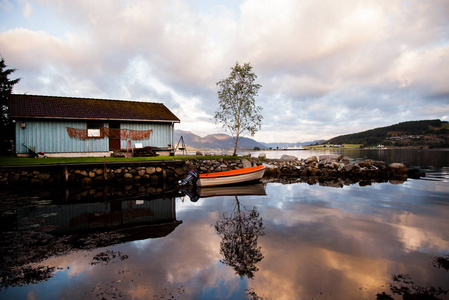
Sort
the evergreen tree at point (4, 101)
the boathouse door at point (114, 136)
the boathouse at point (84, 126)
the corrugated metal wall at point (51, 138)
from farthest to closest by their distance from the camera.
→ the evergreen tree at point (4, 101)
the boathouse door at point (114, 136)
the boathouse at point (84, 126)
the corrugated metal wall at point (51, 138)

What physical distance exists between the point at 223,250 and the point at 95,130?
21.1 m

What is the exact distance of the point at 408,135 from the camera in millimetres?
145750

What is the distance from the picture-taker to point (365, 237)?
677 cm

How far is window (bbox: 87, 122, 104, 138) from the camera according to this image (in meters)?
22.2

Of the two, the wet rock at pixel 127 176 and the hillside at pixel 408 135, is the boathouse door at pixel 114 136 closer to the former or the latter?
the wet rock at pixel 127 176

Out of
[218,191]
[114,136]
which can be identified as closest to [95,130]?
[114,136]

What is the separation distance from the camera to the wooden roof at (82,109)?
20.7m

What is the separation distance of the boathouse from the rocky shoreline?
5382 millimetres

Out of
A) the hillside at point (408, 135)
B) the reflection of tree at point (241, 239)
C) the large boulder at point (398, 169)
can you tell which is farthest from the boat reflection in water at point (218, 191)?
the hillside at point (408, 135)

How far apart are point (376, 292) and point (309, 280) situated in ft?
3.72

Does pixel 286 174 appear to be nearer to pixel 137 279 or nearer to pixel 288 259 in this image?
pixel 288 259

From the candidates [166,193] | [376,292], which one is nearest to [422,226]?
[376,292]

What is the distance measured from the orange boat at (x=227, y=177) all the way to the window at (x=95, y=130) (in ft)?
41.5

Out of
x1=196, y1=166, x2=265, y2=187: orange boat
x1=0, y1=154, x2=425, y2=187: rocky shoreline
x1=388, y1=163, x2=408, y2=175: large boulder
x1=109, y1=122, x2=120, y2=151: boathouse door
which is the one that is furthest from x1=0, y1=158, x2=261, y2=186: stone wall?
x1=388, y1=163, x2=408, y2=175: large boulder
